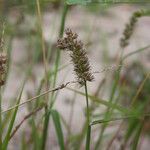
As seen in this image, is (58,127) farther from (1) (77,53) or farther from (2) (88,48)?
(2) (88,48)

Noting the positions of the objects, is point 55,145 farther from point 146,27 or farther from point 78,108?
point 146,27

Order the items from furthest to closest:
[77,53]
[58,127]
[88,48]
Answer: [88,48] → [58,127] → [77,53]

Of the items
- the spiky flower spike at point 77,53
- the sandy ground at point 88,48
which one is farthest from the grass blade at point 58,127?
the sandy ground at point 88,48

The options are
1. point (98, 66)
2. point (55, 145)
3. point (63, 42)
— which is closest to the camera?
point (63, 42)

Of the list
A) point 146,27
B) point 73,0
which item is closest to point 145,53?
point 146,27

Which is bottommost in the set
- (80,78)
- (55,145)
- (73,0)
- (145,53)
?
(55,145)

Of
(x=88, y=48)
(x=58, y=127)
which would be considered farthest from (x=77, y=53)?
(x=88, y=48)
